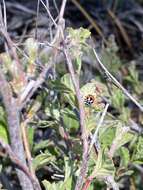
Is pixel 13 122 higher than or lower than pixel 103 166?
higher

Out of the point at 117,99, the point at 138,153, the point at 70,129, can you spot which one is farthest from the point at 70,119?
the point at 117,99

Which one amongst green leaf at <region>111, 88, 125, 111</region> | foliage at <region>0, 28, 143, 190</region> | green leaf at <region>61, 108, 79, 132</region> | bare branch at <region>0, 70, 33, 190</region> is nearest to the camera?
bare branch at <region>0, 70, 33, 190</region>

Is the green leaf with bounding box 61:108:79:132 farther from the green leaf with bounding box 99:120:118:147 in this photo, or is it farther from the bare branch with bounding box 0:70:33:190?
the bare branch with bounding box 0:70:33:190

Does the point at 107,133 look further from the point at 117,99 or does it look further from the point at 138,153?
the point at 117,99

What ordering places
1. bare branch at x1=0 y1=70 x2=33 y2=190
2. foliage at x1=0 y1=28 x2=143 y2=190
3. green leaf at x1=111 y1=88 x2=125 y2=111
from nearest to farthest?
bare branch at x1=0 y1=70 x2=33 y2=190 < foliage at x1=0 y1=28 x2=143 y2=190 < green leaf at x1=111 y1=88 x2=125 y2=111

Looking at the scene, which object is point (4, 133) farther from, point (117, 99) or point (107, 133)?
point (117, 99)

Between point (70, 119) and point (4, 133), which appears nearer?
point (4, 133)

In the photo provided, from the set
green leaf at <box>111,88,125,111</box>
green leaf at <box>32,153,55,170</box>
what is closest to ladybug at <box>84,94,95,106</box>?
green leaf at <box>32,153,55,170</box>

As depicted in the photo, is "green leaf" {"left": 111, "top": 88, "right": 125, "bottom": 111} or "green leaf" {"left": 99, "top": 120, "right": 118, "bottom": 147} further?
"green leaf" {"left": 111, "top": 88, "right": 125, "bottom": 111}

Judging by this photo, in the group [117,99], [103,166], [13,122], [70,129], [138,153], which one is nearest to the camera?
[13,122]

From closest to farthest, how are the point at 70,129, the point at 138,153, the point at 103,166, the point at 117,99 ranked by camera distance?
the point at 103,166
the point at 138,153
the point at 70,129
the point at 117,99
